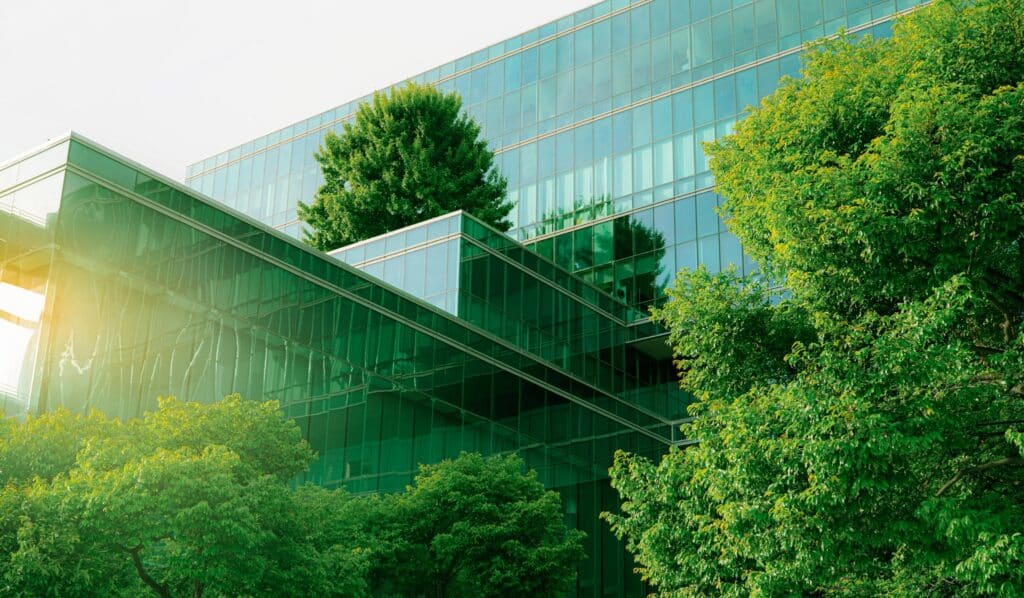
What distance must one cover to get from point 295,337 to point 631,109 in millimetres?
24170

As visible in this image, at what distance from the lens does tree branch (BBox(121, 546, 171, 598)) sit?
57.5 feet

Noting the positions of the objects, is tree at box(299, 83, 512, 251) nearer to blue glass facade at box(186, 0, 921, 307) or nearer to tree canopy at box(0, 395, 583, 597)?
blue glass facade at box(186, 0, 921, 307)

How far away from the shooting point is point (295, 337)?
27.7m

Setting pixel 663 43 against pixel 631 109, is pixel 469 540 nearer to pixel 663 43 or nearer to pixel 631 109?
pixel 631 109

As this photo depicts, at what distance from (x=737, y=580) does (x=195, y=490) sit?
863 cm

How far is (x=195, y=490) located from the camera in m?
17.4

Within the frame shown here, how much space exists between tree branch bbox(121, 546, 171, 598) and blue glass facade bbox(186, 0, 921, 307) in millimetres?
28053

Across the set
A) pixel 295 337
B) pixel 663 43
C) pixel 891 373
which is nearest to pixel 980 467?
pixel 891 373

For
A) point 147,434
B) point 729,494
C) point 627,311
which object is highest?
point 627,311

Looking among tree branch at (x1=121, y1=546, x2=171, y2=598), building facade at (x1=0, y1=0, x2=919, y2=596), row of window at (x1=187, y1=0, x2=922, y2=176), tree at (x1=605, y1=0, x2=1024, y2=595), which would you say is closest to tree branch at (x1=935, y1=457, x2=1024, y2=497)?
tree at (x1=605, y1=0, x2=1024, y2=595)

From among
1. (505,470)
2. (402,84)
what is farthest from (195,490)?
(402,84)

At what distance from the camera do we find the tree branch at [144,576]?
1753 cm

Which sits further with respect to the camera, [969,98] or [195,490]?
[195,490]

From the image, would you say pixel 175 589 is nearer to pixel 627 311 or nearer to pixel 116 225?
pixel 116 225
